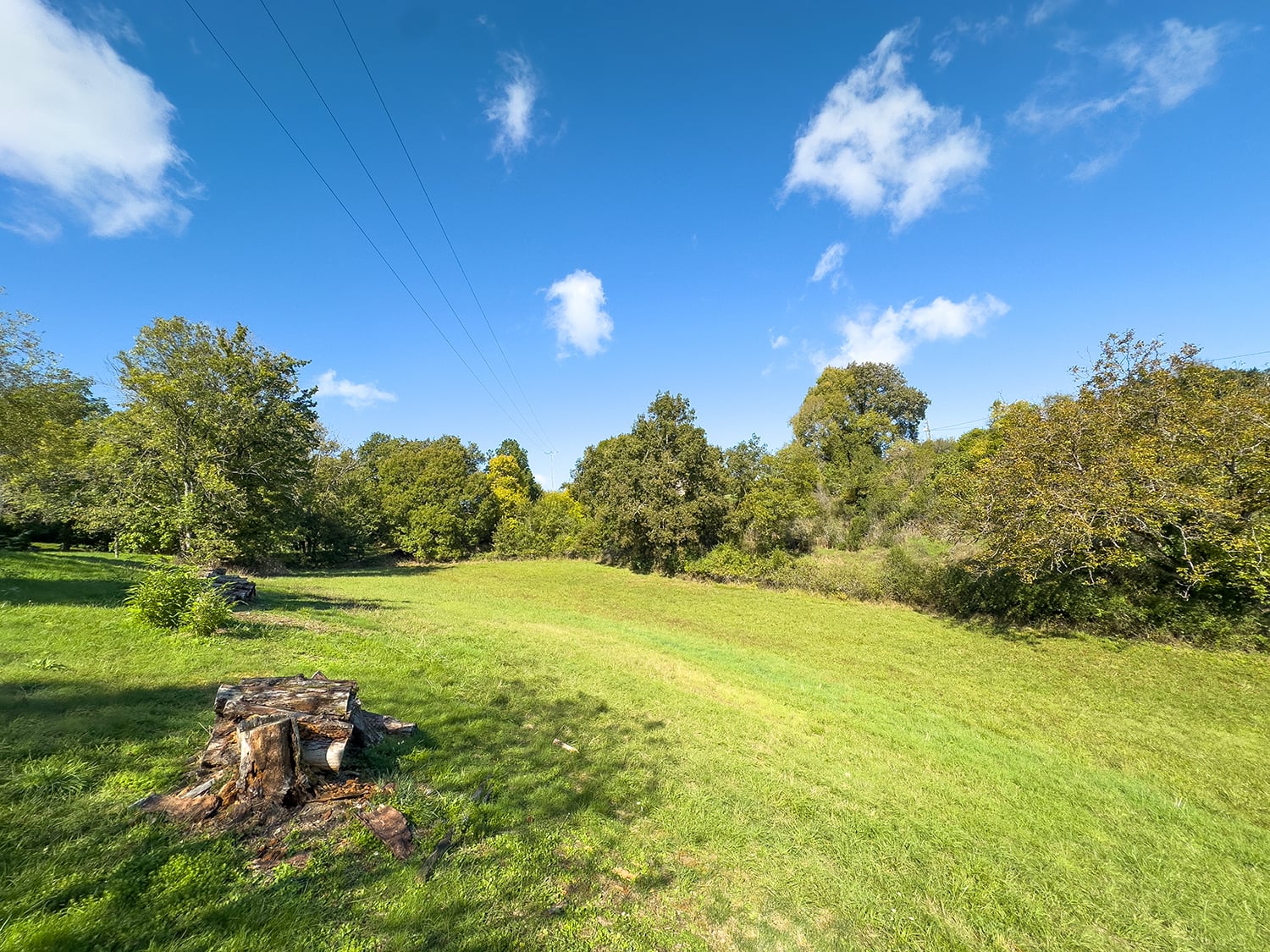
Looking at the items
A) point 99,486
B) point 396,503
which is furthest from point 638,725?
point 396,503

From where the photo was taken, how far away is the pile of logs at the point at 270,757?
334cm

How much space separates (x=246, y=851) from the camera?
3.01m

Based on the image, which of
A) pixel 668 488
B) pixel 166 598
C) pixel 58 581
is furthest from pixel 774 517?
pixel 58 581

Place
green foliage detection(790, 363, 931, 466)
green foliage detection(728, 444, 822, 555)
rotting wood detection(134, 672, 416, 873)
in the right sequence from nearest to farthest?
rotting wood detection(134, 672, 416, 873) < green foliage detection(728, 444, 822, 555) < green foliage detection(790, 363, 931, 466)

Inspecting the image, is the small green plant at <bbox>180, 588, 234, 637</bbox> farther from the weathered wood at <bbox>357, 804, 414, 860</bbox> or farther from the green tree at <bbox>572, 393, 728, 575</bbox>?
the green tree at <bbox>572, 393, 728, 575</bbox>

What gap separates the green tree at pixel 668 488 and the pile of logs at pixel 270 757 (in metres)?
26.2

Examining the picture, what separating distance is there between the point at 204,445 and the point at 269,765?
1672 cm

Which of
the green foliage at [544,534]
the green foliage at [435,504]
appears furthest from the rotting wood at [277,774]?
the green foliage at [435,504]

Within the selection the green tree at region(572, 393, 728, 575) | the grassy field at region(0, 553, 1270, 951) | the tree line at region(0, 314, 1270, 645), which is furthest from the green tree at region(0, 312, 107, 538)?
the green tree at region(572, 393, 728, 575)

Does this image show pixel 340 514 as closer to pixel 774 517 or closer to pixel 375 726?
pixel 774 517

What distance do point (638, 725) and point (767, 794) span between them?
7.16ft

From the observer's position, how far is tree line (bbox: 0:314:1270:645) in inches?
465

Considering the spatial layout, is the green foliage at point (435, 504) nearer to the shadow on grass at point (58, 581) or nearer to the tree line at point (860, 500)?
the tree line at point (860, 500)

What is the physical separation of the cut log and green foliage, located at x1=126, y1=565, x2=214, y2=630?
5424mm
